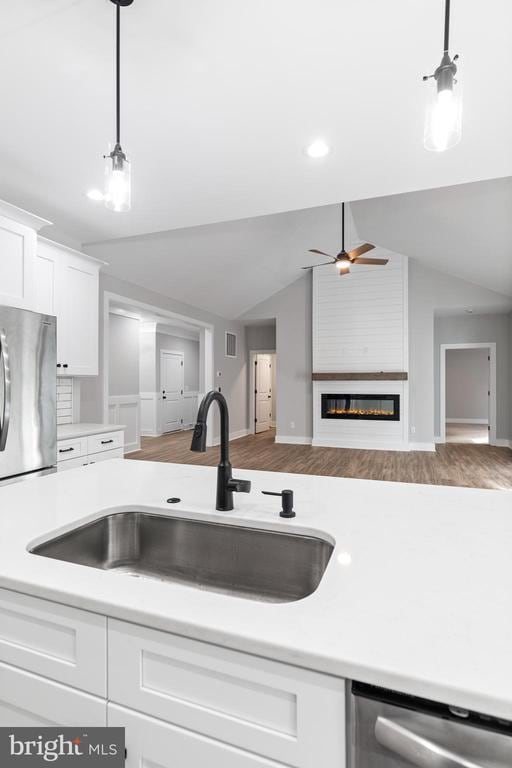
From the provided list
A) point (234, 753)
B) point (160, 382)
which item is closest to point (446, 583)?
point (234, 753)

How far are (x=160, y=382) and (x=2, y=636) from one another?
8.15 m

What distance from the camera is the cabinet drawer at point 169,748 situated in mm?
656

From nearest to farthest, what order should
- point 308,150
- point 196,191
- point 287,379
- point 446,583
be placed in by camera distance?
point 446,583 < point 308,150 < point 196,191 < point 287,379

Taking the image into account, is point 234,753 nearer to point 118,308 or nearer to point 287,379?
point 118,308

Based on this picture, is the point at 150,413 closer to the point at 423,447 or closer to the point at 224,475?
the point at 423,447

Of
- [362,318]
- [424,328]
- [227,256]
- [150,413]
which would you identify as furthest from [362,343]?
[150,413]

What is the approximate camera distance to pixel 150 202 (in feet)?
11.0

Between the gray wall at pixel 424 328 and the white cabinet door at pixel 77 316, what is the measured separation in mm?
5654

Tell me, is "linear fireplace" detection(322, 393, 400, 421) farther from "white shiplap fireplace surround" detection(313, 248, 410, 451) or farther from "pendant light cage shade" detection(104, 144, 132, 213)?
"pendant light cage shade" detection(104, 144, 132, 213)

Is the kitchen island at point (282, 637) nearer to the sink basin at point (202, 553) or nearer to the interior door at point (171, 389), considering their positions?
the sink basin at point (202, 553)

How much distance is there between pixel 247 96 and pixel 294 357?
20.9 ft

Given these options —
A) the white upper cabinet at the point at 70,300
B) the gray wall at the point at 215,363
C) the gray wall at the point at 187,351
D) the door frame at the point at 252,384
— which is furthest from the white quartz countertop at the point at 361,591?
the door frame at the point at 252,384

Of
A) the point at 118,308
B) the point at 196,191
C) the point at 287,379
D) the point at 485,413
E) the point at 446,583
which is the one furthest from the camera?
the point at 485,413

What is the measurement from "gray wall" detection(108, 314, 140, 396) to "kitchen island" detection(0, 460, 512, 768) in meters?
5.85
